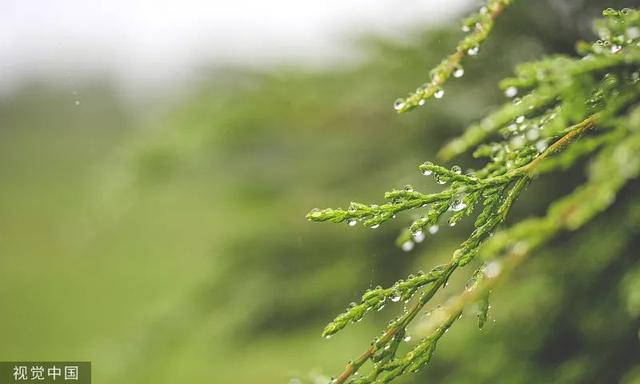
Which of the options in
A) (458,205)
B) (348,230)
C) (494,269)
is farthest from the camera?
(348,230)

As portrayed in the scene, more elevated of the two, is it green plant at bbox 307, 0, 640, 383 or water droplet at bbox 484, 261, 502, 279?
green plant at bbox 307, 0, 640, 383

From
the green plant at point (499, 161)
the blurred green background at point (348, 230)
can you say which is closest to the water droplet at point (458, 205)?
the green plant at point (499, 161)

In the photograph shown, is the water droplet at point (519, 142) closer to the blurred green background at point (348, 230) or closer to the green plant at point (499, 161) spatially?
the green plant at point (499, 161)

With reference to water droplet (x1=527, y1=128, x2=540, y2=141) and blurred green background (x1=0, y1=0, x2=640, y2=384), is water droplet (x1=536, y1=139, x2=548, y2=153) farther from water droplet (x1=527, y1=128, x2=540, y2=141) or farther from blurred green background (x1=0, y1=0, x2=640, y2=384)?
blurred green background (x1=0, y1=0, x2=640, y2=384)

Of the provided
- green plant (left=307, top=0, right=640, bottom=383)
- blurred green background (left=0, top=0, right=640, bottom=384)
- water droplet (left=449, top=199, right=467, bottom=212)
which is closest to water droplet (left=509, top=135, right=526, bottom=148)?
green plant (left=307, top=0, right=640, bottom=383)

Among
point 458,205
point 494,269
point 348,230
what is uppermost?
point 348,230

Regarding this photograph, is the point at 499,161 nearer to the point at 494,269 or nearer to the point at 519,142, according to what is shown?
the point at 519,142

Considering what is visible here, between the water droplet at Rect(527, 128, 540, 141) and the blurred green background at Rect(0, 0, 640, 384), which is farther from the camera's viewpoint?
the blurred green background at Rect(0, 0, 640, 384)

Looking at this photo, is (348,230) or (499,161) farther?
(348,230)

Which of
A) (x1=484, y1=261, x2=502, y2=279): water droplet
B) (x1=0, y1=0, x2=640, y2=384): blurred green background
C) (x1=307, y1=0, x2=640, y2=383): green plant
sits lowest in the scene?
(x1=484, y1=261, x2=502, y2=279): water droplet

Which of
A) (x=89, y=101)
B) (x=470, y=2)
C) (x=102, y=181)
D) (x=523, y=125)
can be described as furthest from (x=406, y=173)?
(x=89, y=101)

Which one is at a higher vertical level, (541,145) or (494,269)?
(541,145)

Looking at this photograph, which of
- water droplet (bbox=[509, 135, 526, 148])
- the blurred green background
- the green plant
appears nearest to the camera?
the green plant

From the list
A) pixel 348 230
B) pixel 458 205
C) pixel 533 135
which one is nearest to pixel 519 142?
pixel 533 135
